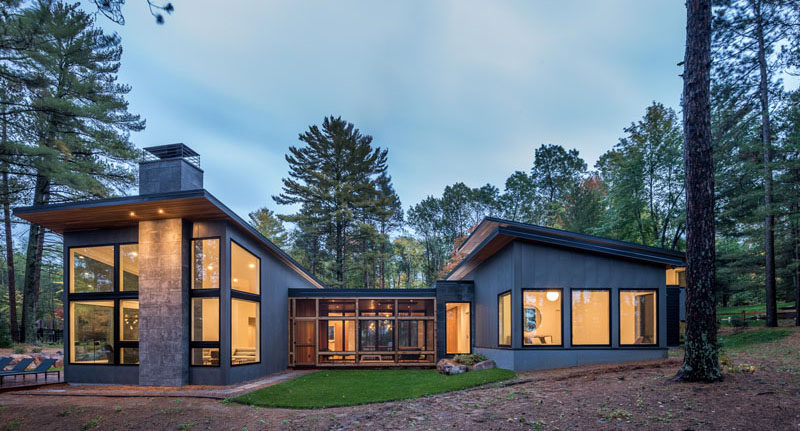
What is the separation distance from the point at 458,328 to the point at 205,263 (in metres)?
10.4

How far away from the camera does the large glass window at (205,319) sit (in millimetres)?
9922

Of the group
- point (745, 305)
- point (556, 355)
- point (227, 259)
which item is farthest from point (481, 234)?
point (745, 305)

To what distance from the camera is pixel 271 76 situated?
67188mm

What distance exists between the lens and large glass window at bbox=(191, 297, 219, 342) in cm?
992

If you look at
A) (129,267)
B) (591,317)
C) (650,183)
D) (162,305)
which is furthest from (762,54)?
(129,267)

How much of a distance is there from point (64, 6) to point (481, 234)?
686 inches

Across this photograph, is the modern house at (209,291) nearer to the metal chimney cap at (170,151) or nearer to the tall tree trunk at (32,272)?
the metal chimney cap at (170,151)

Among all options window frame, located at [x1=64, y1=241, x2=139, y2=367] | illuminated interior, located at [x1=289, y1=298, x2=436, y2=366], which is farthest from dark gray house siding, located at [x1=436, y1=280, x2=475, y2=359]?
window frame, located at [x1=64, y1=241, x2=139, y2=367]

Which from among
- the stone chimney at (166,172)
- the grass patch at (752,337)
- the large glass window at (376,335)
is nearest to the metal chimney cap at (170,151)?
the stone chimney at (166,172)

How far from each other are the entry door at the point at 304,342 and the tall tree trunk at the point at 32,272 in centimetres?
1072

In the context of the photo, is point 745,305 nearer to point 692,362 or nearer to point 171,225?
point 692,362

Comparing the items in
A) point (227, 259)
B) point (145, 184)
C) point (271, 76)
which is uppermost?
point (271, 76)

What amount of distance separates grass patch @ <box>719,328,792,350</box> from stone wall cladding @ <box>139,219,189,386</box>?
47.6ft

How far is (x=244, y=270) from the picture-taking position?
11.2m
